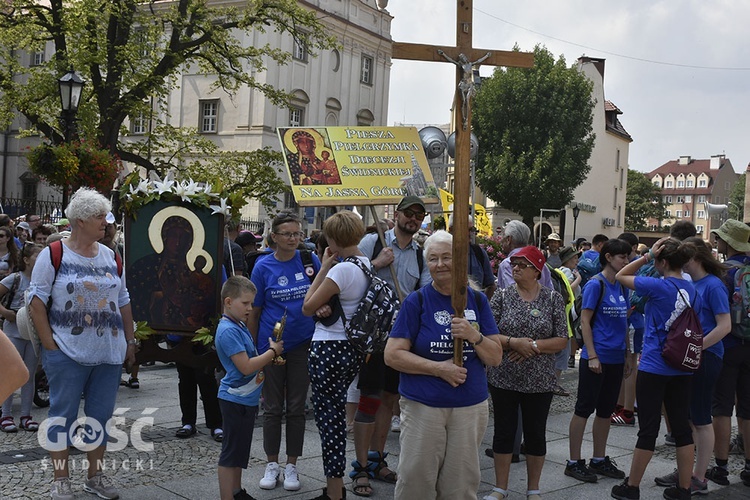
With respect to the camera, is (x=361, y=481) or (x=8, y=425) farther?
(x=8, y=425)

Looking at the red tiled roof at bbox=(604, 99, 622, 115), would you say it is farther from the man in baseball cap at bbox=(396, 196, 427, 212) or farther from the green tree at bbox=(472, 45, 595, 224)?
the man in baseball cap at bbox=(396, 196, 427, 212)

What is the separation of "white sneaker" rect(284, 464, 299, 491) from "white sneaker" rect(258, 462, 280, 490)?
78mm

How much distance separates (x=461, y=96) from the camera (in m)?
4.61

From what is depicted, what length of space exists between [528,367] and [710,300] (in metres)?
1.89

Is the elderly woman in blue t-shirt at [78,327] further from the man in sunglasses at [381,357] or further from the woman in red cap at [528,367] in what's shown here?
the woman in red cap at [528,367]

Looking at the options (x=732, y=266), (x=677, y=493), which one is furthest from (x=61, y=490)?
(x=732, y=266)

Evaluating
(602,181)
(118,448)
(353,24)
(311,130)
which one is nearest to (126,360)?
(118,448)

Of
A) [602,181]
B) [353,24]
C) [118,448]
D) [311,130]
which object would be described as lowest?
[118,448]

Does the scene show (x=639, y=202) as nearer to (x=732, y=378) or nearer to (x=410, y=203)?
(x=732, y=378)

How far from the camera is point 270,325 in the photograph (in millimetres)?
6094

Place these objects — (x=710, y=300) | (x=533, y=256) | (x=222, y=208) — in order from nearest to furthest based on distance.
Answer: (x=533, y=256), (x=710, y=300), (x=222, y=208)

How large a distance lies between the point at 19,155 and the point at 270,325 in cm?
4555

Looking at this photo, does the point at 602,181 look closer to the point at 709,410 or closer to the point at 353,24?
the point at 353,24

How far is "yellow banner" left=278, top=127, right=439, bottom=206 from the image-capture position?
7.53m
